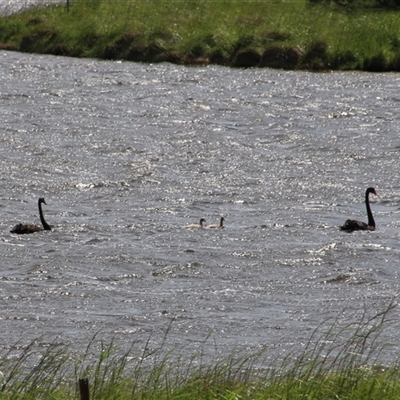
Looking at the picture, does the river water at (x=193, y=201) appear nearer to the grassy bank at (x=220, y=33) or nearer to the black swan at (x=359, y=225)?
the black swan at (x=359, y=225)

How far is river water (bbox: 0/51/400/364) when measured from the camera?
12391 mm

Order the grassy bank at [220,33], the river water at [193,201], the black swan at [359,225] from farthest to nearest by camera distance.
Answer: the grassy bank at [220,33] → the black swan at [359,225] → the river water at [193,201]

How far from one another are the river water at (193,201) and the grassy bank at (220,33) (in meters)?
1.18

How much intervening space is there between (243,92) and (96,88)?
12.8 feet

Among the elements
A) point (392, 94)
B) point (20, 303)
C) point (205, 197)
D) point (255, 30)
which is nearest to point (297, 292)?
point (20, 303)

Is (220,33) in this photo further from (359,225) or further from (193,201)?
(359,225)

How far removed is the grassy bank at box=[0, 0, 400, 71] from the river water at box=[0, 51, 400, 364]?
3.87 ft

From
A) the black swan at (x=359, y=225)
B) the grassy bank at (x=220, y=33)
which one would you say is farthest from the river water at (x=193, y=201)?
the grassy bank at (x=220, y=33)

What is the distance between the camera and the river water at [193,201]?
12.4 m

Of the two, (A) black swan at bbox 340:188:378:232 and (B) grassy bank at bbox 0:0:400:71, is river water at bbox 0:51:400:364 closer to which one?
(A) black swan at bbox 340:188:378:232

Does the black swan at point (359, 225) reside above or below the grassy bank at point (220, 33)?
below

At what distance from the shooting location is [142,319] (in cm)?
1214

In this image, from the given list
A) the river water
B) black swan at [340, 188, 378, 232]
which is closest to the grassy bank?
the river water

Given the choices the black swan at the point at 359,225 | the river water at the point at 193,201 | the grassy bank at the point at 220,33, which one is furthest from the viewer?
the grassy bank at the point at 220,33
